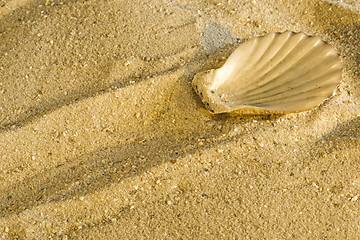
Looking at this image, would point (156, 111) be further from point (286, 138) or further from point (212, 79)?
point (286, 138)

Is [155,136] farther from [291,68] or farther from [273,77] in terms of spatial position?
[291,68]

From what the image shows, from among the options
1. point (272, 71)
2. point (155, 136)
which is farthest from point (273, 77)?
point (155, 136)

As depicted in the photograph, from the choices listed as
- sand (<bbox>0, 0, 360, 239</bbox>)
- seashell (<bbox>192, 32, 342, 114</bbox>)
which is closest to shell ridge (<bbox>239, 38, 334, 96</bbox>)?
seashell (<bbox>192, 32, 342, 114</bbox>)

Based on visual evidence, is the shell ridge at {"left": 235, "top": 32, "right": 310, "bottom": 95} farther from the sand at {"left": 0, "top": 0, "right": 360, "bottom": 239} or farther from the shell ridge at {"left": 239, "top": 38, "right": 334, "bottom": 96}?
the sand at {"left": 0, "top": 0, "right": 360, "bottom": 239}

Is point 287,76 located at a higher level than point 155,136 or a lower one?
higher

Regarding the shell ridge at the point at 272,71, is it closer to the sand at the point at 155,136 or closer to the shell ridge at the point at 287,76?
the shell ridge at the point at 287,76

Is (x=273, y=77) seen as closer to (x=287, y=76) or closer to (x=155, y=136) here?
(x=287, y=76)

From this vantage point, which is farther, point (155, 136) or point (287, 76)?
point (287, 76)

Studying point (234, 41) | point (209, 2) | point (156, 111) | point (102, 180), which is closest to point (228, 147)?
point (156, 111)
